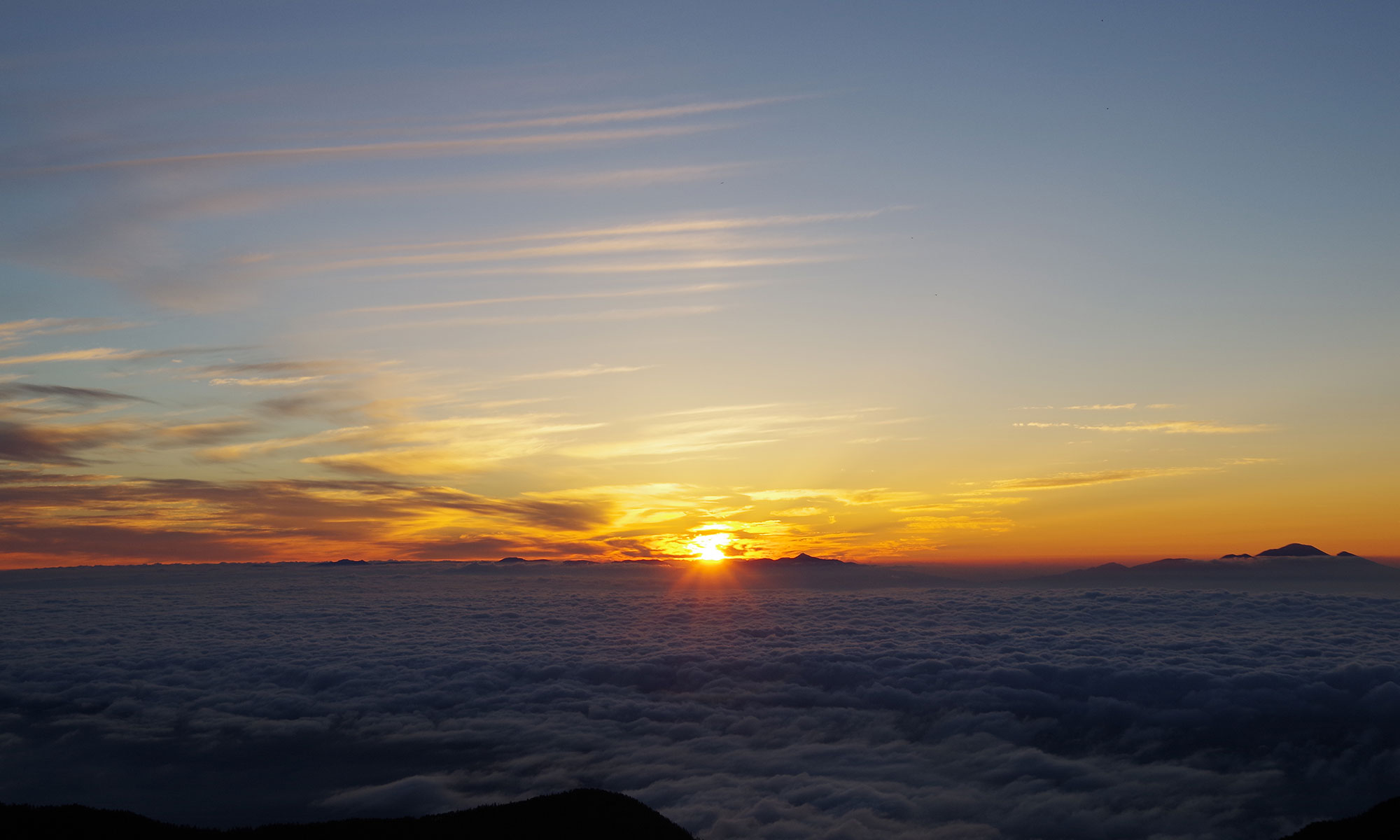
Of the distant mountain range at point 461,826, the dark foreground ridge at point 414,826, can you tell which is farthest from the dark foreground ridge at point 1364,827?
the dark foreground ridge at point 414,826

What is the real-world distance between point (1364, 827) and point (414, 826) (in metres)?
13.9

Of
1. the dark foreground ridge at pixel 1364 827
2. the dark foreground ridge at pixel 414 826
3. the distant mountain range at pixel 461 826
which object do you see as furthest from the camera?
the dark foreground ridge at pixel 414 826

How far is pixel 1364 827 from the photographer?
1004 cm

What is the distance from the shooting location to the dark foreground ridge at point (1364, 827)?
9.69 metres

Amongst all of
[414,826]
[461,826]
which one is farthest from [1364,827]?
[414,826]

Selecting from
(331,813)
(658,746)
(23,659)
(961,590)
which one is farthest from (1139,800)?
(961,590)

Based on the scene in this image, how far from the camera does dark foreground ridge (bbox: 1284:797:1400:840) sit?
9688 millimetres

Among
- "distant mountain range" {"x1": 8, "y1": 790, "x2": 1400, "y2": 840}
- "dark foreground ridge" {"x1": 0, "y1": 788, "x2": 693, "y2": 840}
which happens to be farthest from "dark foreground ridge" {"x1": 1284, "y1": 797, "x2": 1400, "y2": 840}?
"dark foreground ridge" {"x1": 0, "y1": 788, "x2": 693, "y2": 840}

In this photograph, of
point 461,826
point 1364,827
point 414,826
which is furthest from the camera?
point 414,826

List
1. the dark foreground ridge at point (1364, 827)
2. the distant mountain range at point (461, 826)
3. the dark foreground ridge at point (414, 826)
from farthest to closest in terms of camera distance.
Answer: the dark foreground ridge at point (414, 826), the distant mountain range at point (461, 826), the dark foreground ridge at point (1364, 827)

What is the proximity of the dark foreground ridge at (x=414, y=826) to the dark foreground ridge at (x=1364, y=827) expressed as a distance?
9.20 m

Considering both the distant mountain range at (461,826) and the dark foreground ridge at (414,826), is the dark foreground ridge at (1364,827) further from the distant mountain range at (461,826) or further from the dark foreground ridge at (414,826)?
the dark foreground ridge at (414,826)

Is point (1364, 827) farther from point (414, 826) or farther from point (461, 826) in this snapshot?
point (414, 826)

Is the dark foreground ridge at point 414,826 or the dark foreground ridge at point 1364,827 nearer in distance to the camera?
the dark foreground ridge at point 1364,827
